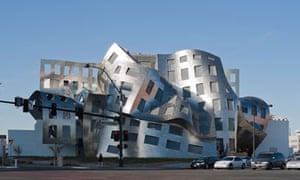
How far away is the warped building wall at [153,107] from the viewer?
269 ft

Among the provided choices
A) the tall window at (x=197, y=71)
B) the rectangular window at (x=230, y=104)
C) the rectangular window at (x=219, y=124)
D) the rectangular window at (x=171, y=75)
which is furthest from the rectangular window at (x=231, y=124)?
the rectangular window at (x=171, y=75)

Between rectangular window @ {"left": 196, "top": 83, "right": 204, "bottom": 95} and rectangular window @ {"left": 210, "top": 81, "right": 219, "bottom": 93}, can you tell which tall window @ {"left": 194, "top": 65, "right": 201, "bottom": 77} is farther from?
rectangular window @ {"left": 210, "top": 81, "right": 219, "bottom": 93}

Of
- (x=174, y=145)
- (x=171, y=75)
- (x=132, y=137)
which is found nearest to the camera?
(x=174, y=145)

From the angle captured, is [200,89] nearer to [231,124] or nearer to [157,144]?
[231,124]

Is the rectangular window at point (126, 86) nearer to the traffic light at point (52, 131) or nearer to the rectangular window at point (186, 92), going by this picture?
the rectangular window at point (186, 92)

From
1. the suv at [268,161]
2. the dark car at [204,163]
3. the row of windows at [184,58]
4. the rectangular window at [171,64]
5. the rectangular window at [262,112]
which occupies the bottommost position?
the dark car at [204,163]

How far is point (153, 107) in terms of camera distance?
276ft

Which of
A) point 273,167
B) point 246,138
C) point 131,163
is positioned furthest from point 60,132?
point 273,167

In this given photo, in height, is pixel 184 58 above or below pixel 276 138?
above

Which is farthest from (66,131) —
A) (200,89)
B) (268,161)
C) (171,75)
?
(268,161)

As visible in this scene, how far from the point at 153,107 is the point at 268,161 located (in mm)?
37759

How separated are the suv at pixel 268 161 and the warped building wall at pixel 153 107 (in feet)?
102

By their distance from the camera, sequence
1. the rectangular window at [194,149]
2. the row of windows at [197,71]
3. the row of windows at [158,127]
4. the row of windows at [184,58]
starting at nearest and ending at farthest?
1. the row of windows at [158,127]
2. the rectangular window at [194,149]
3. the row of windows at [197,71]
4. the row of windows at [184,58]

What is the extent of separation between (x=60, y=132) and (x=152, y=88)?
51.5 ft
